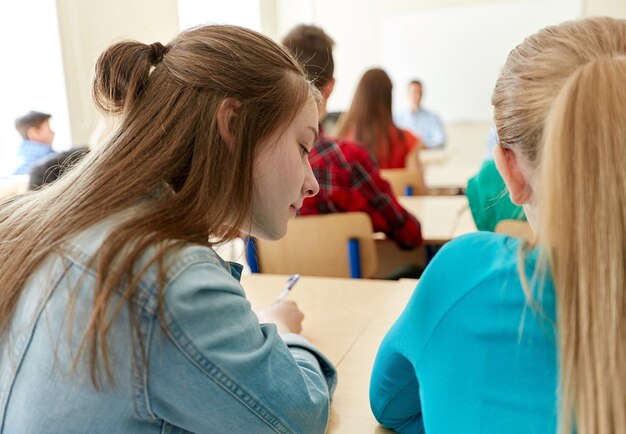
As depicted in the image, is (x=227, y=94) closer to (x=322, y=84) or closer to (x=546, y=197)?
(x=546, y=197)

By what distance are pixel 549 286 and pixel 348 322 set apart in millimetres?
736

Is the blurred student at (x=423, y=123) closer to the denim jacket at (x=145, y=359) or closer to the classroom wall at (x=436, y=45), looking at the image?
the classroom wall at (x=436, y=45)

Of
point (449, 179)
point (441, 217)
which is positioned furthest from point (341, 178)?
point (449, 179)

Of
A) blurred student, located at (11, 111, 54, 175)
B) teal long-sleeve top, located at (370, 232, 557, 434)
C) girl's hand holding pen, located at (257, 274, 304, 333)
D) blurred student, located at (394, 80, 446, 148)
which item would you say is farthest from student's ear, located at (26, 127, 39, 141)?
blurred student, located at (394, 80, 446, 148)

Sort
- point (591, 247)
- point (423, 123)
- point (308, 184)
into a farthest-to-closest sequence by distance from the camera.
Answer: point (423, 123), point (308, 184), point (591, 247)

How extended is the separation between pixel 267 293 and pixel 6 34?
5.74 ft

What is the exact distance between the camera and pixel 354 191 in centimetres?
229

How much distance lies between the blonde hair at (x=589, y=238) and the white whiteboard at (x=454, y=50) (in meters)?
6.06

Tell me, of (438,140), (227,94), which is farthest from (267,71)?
(438,140)

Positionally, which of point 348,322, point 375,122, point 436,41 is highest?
point 436,41

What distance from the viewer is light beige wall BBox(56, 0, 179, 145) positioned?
2.75 m

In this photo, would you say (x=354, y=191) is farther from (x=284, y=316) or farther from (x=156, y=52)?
(x=156, y=52)

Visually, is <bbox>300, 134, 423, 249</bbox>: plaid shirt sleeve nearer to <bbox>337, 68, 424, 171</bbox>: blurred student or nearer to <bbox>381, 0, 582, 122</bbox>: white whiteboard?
<bbox>337, 68, 424, 171</bbox>: blurred student

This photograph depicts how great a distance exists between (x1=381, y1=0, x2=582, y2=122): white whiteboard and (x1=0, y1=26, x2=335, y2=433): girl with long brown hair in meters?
5.92
